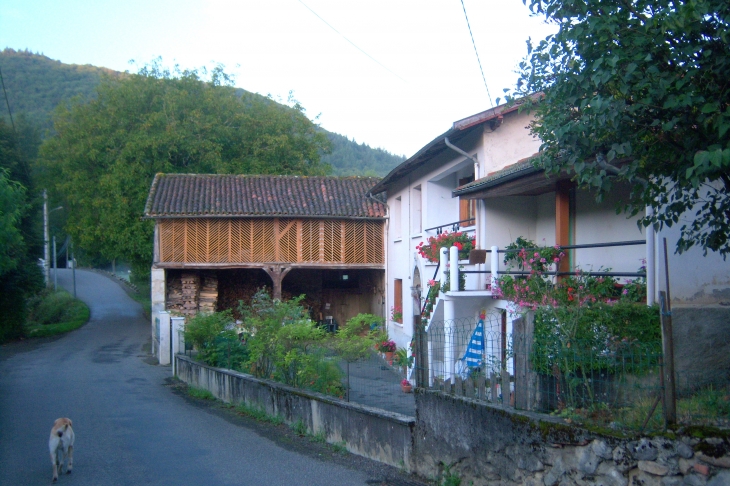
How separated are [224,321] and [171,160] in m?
19.2

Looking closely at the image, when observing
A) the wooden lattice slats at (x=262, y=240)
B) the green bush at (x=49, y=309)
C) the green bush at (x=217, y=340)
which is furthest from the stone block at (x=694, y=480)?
the green bush at (x=49, y=309)

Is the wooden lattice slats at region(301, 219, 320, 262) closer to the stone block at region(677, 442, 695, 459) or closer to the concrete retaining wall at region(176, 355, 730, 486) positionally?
the concrete retaining wall at region(176, 355, 730, 486)

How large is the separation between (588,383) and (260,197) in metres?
20.3

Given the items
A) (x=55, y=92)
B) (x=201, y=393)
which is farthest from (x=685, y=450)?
(x=55, y=92)

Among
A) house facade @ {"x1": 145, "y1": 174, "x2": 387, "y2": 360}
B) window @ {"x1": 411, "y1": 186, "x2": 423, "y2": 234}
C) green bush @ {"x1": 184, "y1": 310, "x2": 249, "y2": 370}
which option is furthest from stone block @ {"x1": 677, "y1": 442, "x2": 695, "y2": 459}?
house facade @ {"x1": 145, "y1": 174, "x2": 387, "y2": 360}

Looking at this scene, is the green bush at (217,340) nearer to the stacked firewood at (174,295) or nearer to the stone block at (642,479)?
the stacked firewood at (174,295)

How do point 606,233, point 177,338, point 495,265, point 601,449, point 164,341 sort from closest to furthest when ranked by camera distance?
point 601,449
point 606,233
point 495,265
point 177,338
point 164,341

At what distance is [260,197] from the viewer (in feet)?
81.5

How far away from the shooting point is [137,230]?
30484 millimetres

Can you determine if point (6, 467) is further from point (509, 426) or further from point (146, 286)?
point (146, 286)

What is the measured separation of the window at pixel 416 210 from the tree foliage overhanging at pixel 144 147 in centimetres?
1556

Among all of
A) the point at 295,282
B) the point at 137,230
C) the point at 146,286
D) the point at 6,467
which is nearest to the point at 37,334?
the point at 137,230

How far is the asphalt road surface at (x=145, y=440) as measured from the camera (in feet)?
25.0

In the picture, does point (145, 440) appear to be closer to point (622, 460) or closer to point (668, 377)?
point (622, 460)
